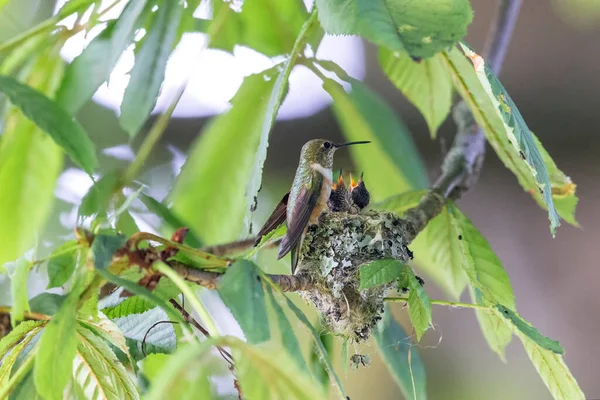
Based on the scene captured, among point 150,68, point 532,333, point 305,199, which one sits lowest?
point 532,333

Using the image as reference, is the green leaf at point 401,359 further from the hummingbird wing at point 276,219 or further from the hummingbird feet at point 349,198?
the hummingbird feet at point 349,198

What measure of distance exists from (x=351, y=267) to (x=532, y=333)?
2.21 ft

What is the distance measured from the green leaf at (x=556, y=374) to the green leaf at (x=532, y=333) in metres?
0.06

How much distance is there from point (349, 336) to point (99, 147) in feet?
4.25

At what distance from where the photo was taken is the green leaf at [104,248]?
791mm

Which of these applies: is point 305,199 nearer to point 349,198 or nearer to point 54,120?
point 349,198

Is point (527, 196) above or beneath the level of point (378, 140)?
beneath

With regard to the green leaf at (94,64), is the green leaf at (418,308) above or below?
below

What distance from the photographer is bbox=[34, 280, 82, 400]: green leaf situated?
0.76 metres

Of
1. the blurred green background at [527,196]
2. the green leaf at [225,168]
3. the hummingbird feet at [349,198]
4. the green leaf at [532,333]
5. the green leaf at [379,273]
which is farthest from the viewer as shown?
the blurred green background at [527,196]

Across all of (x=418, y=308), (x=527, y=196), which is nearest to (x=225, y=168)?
(x=418, y=308)

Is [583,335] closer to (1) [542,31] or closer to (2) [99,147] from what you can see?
(1) [542,31]

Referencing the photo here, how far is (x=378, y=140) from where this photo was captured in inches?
67.4

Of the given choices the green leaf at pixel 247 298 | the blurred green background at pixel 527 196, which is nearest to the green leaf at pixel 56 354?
the green leaf at pixel 247 298
